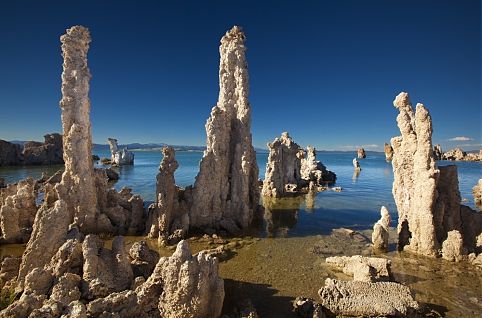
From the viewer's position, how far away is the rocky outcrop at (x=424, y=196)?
14984mm

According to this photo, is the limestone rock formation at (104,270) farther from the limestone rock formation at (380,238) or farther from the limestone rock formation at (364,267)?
the limestone rock formation at (380,238)

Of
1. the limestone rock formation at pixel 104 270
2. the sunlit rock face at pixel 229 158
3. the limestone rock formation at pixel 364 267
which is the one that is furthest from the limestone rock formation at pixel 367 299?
the sunlit rock face at pixel 229 158

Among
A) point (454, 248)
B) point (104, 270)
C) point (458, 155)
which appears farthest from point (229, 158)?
point (458, 155)

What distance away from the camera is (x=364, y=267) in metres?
11.6

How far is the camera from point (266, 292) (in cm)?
1107

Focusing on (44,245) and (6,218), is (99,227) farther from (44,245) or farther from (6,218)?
(44,245)

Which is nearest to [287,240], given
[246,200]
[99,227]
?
[246,200]

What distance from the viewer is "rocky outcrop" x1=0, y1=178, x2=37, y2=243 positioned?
15547 mm

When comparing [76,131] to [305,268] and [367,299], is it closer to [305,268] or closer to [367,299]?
[305,268]

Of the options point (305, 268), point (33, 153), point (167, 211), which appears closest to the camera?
point (305, 268)

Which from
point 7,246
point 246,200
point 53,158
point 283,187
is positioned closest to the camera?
point 7,246

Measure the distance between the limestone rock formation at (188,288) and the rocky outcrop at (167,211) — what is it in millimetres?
8216

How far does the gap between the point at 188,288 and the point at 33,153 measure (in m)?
83.5

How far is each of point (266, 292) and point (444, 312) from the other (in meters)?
6.19
